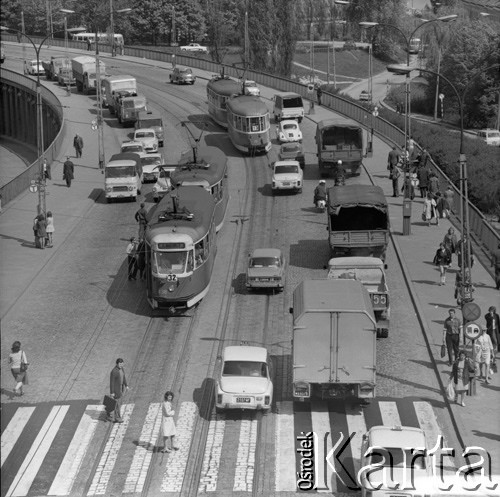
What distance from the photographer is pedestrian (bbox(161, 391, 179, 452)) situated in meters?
31.0

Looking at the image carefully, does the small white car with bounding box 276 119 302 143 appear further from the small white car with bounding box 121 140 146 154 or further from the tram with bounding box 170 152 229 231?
the tram with bounding box 170 152 229 231

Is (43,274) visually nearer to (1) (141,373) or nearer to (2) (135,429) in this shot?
(1) (141,373)

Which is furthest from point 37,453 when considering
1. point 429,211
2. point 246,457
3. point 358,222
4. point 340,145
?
point 340,145

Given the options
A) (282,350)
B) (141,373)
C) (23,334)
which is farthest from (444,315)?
(23,334)

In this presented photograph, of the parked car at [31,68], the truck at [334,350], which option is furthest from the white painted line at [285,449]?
the parked car at [31,68]

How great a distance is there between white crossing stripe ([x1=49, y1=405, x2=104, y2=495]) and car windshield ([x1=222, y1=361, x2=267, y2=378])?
3.85 meters

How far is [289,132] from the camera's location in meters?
77.1

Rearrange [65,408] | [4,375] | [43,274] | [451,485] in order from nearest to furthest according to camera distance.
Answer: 1. [451,485]
2. [65,408]
3. [4,375]
4. [43,274]

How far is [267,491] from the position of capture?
1154 inches

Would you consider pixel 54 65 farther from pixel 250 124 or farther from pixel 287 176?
pixel 287 176

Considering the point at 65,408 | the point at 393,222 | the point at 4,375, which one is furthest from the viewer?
the point at 393,222

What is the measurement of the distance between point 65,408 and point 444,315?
14898 mm

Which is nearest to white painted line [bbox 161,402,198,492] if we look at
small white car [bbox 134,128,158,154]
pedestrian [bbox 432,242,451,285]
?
pedestrian [bbox 432,242,451,285]

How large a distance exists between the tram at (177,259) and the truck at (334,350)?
9065 millimetres
